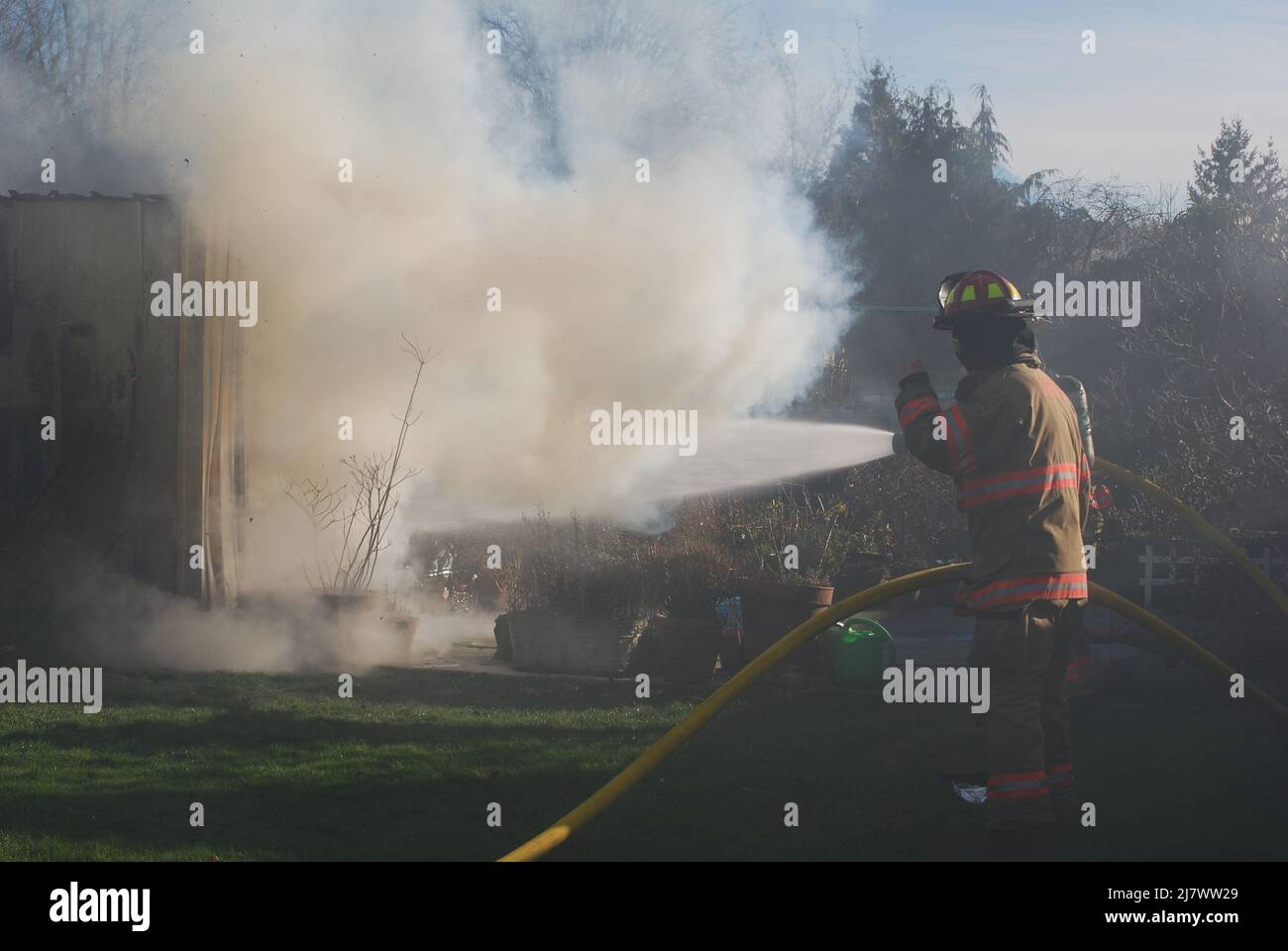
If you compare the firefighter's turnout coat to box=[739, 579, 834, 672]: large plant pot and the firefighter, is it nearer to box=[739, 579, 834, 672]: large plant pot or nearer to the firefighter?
the firefighter

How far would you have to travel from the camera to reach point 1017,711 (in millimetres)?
5402

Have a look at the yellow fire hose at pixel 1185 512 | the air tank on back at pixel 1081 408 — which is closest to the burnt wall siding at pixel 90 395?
the air tank on back at pixel 1081 408

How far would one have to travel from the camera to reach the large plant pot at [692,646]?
10023mm

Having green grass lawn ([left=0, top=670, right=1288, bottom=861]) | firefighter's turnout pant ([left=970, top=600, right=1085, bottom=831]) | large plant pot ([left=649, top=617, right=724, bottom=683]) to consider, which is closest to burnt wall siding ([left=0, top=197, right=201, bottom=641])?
green grass lawn ([left=0, top=670, right=1288, bottom=861])

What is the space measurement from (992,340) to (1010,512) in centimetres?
88

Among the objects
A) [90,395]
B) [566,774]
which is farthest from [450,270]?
[566,774]

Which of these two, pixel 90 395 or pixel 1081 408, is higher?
pixel 90 395

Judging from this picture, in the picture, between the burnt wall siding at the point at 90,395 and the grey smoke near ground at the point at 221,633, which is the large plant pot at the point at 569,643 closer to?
the grey smoke near ground at the point at 221,633

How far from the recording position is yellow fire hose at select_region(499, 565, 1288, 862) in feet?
16.9

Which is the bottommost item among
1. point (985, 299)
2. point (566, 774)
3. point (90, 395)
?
point (566, 774)

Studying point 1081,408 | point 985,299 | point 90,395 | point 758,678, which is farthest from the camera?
point 90,395

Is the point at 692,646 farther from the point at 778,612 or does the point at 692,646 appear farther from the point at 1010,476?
the point at 1010,476

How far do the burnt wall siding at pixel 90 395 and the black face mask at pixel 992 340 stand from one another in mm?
7708

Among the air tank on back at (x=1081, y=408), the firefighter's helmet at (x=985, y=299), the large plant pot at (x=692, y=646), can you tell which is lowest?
the large plant pot at (x=692, y=646)
